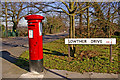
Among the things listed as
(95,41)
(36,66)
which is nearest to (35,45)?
(36,66)

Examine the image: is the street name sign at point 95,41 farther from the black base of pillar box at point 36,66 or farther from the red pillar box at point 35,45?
the black base of pillar box at point 36,66

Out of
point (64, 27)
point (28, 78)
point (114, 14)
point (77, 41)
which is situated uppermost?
point (114, 14)

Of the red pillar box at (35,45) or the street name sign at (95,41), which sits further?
the street name sign at (95,41)

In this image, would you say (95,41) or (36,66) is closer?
(36,66)

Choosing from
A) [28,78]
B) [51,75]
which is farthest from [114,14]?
[28,78]

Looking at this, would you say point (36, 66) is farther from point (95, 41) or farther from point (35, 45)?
point (95, 41)

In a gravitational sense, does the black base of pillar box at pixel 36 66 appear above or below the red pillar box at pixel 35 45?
below

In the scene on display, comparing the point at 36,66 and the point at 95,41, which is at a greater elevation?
the point at 95,41

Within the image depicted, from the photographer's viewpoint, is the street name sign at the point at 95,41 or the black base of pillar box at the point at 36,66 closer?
the black base of pillar box at the point at 36,66

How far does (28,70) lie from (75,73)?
1820 mm

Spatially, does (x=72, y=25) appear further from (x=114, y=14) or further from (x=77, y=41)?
(x=114, y=14)

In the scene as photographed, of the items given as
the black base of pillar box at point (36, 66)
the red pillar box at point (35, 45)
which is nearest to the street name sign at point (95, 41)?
the red pillar box at point (35, 45)

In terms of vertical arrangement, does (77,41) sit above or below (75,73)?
above

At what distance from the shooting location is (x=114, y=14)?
727 centimetres
